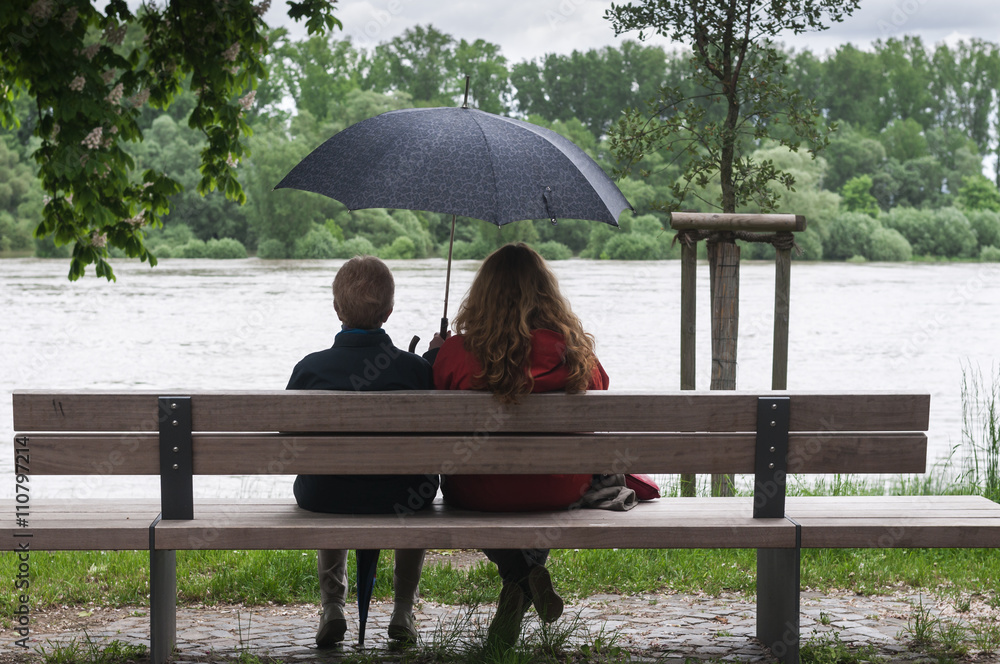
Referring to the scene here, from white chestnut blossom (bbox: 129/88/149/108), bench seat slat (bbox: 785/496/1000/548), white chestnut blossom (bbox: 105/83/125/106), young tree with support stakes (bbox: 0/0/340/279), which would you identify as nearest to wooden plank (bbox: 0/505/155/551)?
bench seat slat (bbox: 785/496/1000/548)

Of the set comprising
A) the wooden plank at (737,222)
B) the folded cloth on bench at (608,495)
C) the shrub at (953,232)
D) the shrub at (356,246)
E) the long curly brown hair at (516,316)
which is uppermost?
the shrub at (953,232)

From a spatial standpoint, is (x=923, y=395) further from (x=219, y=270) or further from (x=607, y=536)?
(x=219, y=270)

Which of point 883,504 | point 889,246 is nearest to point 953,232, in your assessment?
point 889,246

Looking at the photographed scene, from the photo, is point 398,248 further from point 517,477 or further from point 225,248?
point 517,477

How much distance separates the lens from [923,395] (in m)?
2.88

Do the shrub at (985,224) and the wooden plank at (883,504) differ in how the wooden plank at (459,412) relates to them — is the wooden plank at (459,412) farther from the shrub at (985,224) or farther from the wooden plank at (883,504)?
the shrub at (985,224)

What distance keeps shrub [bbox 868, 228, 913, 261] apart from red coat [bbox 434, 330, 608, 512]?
44385 mm

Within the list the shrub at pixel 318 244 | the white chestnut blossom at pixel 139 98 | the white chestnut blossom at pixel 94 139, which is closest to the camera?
the white chestnut blossom at pixel 94 139

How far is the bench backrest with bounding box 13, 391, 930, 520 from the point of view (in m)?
2.77

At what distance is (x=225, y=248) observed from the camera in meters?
44.5

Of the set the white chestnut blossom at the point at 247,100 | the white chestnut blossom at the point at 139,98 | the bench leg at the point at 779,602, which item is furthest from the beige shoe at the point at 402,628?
the white chestnut blossom at the point at 139,98

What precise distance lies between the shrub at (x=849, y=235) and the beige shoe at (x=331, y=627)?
4097 cm

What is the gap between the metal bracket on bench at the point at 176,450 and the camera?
109 inches

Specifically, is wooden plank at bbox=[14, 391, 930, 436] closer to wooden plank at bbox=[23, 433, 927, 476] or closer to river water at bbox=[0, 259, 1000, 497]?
wooden plank at bbox=[23, 433, 927, 476]
